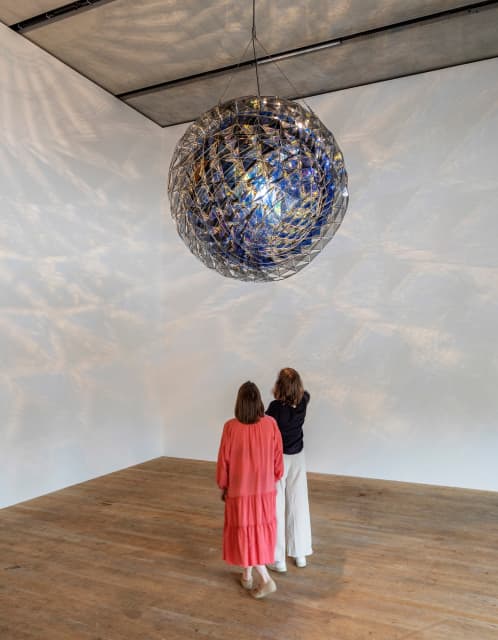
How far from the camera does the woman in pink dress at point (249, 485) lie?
8.89ft

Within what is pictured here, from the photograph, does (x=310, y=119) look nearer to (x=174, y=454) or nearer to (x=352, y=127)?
(x=352, y=127)

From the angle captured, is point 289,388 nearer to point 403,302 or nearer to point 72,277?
point 403,302

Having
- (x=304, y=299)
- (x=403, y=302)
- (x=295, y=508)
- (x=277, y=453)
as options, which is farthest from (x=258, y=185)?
(x=304, y=299)

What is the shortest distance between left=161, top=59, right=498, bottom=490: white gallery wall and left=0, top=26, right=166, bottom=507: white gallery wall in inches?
49.5

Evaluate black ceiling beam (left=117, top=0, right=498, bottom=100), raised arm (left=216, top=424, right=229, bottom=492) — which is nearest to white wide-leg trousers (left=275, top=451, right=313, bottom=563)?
raised arm (left=216, top=424, right=229, bottom=492)

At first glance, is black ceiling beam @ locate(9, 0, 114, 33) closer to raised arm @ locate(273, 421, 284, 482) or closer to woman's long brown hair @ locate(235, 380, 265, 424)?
woman's long brown hair @ locate(235, 380, 265, 424)

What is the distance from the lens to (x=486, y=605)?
2645mm

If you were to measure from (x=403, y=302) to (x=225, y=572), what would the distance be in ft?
10.3

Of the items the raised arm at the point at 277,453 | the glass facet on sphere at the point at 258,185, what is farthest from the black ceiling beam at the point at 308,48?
the raised arm at the point at 277,453

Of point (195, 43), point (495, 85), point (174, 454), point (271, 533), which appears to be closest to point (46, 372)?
point (174, 454)

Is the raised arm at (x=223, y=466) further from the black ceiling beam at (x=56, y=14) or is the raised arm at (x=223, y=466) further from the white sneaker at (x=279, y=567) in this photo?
the black ceiling beam at (x=56, y=14)

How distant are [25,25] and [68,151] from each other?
1094 mm

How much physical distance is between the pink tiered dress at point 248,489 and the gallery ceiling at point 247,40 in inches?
132

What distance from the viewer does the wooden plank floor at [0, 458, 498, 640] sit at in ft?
8.03
